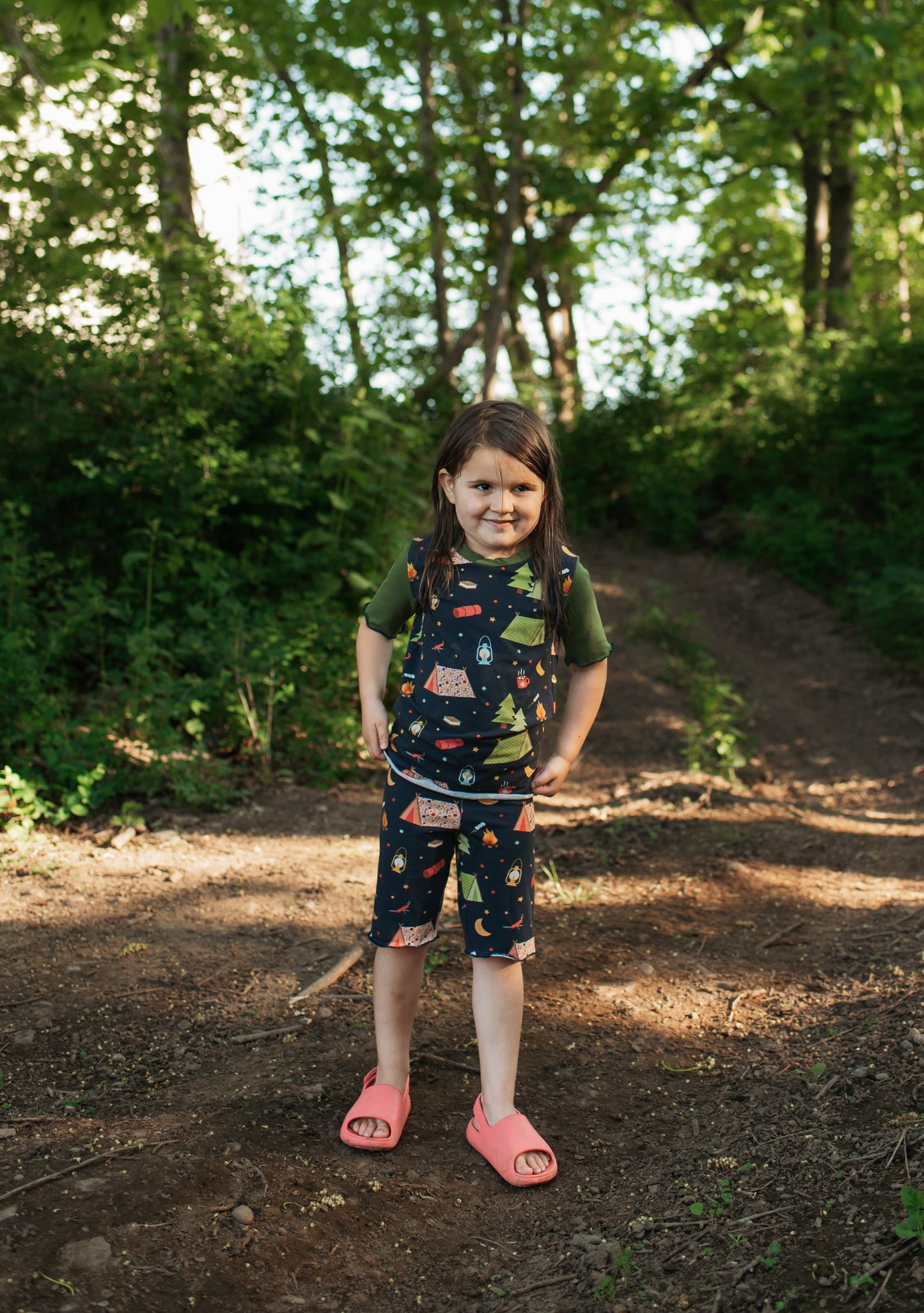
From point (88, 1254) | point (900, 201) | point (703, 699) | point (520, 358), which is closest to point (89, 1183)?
point (88, 1254)

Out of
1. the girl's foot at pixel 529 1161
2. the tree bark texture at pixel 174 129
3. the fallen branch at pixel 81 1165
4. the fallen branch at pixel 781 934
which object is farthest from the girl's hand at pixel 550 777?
Result: the tree bark texture at pixel 174 129

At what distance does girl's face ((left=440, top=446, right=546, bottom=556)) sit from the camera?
2.27 m

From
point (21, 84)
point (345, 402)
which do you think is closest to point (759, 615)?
point (345, 402)

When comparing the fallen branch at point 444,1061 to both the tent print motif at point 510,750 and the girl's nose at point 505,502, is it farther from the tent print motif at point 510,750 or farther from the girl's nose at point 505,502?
the girl's nose at point 505,502

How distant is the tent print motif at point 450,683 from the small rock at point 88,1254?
1.27 meters

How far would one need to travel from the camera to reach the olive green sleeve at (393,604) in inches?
96.0

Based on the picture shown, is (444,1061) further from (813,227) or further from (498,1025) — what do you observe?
(813,227)

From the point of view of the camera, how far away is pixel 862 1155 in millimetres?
2129

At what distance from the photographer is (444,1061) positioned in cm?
281

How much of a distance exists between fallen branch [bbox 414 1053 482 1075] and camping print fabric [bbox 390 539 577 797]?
3.11ft

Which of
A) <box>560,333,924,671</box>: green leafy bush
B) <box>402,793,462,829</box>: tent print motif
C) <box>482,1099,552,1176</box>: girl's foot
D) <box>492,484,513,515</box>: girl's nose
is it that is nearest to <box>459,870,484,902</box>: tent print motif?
<box>402,793,462,829</box>: tent print motif

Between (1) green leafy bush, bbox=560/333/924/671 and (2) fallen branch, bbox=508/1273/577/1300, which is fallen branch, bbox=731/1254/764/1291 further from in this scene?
(1) green leafy bush, bbox=560/333/924/671

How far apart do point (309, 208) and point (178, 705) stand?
27.4 feet

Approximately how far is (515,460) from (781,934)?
→ 219 cm
